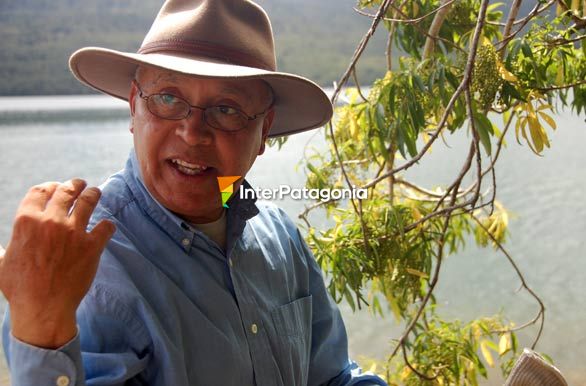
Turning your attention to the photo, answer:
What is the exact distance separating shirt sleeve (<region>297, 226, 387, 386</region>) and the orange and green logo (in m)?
0.27

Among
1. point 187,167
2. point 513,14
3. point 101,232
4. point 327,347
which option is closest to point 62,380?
point 101,232

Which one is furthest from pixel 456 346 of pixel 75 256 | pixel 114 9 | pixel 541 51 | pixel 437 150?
pixel 114 9

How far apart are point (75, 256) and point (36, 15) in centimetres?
546

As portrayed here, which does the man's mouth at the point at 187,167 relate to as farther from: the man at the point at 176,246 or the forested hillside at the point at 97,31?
the forested hillside at the point at 97,31

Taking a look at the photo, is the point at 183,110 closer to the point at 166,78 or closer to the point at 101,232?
the point at 166,78

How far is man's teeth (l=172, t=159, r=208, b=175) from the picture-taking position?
81 cm

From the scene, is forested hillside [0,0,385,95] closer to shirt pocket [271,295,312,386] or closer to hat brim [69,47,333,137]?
hat brim [69,47,333,137]

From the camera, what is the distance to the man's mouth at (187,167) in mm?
808

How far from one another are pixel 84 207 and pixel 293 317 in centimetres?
49

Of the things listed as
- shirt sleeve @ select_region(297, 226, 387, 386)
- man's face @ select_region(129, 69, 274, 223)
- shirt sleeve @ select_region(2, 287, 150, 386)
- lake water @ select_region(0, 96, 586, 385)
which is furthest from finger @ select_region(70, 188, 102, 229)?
lake water @ select_region(0, 96, 586, 385)

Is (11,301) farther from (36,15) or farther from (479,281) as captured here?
(36,15)

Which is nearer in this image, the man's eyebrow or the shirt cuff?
the shirt cuff

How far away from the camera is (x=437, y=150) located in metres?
5.27

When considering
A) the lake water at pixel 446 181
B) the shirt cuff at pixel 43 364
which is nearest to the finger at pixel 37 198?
the shirt cuff at pixel 43 364
